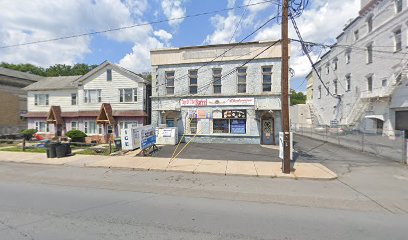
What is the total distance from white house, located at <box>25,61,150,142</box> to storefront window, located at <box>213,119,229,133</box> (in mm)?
6783

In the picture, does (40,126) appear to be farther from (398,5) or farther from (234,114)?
(398,5)

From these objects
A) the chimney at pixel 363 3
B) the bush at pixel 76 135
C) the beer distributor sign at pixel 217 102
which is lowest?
the bush at pixel 76 135

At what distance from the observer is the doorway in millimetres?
16703

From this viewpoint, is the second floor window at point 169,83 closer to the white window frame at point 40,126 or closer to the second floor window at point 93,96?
the second floor window at point 93,96

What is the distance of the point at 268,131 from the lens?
16.8 metres

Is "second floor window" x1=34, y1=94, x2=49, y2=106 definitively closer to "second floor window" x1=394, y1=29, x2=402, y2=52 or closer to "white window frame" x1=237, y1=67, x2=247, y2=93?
"white window frame" x1=237, y1=67, x2=247, y2=93

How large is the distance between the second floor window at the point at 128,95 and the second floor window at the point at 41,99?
929 cm

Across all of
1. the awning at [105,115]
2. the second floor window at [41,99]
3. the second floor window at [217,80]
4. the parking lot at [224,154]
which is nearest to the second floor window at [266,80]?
the second floor window at [217,80]

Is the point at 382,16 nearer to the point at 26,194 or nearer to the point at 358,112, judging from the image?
the point at 358,112

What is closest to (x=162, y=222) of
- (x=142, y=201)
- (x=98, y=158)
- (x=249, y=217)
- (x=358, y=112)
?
(x=142, y=201)

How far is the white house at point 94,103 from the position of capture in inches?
778

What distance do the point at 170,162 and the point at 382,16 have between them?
80.3ft

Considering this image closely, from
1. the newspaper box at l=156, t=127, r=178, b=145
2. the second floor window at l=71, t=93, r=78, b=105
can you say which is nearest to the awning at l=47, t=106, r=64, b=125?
the second floor window at l=71, t=93, r=78, b=105

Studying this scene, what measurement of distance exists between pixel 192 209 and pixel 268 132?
42.2ft
